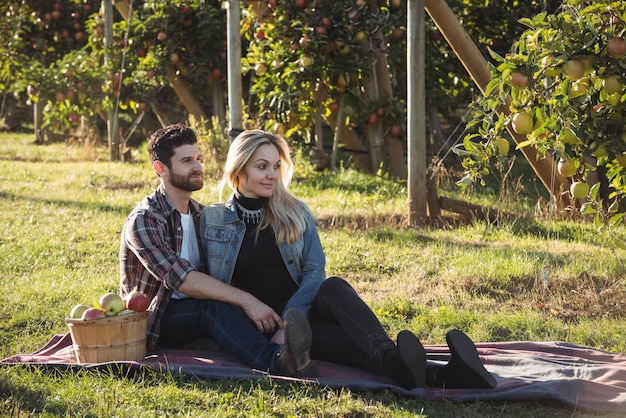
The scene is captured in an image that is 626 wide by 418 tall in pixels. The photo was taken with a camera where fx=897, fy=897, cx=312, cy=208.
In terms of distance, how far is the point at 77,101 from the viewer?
11.6 meters

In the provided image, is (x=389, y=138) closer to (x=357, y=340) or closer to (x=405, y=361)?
(x=357, y=340)

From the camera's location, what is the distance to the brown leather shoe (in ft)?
11.6

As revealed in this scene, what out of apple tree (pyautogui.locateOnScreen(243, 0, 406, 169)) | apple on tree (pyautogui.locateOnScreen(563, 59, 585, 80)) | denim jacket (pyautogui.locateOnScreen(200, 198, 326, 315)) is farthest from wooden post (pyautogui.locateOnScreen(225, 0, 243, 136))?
apple on tree (pyautogui.locateOnScreen(563, 59, 585, 80))

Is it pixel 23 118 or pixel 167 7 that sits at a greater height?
pixel 167 7

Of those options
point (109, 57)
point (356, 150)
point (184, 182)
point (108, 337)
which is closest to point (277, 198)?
point (184, 182)

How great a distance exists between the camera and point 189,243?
4.31 meters

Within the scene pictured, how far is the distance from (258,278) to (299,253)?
0.24 metres

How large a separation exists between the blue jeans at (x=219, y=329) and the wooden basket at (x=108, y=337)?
253 millimetres

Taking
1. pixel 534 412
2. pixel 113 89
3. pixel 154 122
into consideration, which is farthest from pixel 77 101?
pixel 534 412

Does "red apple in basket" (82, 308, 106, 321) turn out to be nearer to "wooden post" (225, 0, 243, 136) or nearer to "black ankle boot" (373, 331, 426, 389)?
"black ankle boot" (373, 331, 426, 389)

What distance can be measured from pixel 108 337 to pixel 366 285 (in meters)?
2.04

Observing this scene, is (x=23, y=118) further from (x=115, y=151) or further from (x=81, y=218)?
(x=81, y=218)

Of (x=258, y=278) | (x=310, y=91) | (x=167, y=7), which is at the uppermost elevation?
(x=167, y=7)

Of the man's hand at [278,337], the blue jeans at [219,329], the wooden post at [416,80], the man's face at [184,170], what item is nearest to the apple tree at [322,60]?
the wooden post at [416,80]
